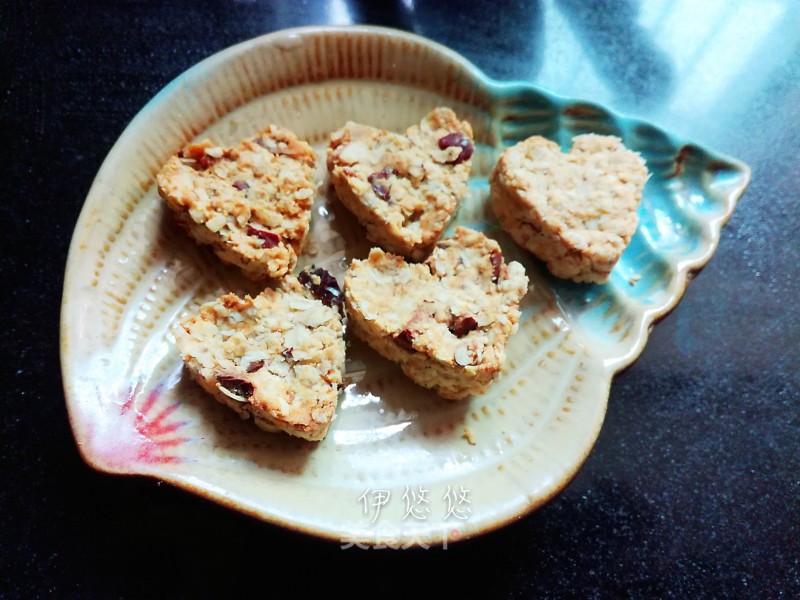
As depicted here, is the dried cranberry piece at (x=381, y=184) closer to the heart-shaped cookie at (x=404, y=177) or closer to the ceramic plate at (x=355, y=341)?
the heart-shaped cookie at (x=404, y=177)

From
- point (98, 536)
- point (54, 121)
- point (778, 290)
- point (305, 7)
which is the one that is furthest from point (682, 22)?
point (98, 536)

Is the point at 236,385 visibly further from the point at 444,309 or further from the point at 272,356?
the point at 444,309

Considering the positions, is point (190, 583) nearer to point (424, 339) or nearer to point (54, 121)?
point (424, 339)

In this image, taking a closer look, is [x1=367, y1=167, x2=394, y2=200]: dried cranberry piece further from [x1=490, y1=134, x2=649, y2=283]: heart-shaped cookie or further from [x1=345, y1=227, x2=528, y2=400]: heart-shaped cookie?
[x1=490, y1=134, x2=649, y2=283]: heart-shaped cookie

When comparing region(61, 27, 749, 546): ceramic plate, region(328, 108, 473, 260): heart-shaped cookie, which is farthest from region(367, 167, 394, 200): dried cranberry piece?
region(61, 27, 749, 546): ceramic plate

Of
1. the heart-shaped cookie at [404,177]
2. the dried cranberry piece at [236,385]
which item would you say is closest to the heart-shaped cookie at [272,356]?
the dried cranberry piece at [236,385]

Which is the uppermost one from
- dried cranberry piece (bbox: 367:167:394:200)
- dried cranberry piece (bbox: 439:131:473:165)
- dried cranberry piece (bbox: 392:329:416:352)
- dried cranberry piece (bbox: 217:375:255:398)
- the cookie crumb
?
dried cranberry piece (bbox: 439:131:473:165)

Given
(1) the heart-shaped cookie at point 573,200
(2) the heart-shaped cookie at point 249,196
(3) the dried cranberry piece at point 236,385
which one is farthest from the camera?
(1) the heart-shaped cookie at point 573,200

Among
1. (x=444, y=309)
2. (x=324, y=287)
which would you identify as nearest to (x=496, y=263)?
(x=444, y=309)
